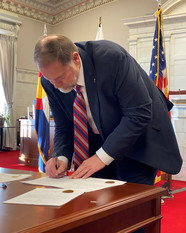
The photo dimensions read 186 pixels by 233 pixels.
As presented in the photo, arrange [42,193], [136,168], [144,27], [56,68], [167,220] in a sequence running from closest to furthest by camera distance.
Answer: [42,193], [56,68], [136,168], [167,220], [144,27]

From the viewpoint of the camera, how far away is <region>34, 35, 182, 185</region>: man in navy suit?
1.47 meters

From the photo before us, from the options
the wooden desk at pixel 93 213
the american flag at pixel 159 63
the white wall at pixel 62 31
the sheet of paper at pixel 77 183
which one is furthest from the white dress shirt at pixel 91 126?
the white wall at pixel 62 31

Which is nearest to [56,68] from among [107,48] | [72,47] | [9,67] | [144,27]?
[72,47]

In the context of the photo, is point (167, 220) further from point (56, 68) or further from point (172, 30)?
point (172, 30)

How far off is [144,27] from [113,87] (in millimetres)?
6628

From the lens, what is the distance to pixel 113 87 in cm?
157

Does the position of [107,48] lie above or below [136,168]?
above

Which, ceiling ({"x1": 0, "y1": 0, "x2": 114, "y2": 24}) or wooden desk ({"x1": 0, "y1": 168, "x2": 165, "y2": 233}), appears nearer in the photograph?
wooden desk ({"x1": 0, "y1": 168, "x2": 165, "y2": 233})

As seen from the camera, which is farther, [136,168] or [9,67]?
[9,67]

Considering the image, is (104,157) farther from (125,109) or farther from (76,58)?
(76,58)

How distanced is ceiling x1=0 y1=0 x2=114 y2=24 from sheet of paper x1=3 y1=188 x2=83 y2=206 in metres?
9.25

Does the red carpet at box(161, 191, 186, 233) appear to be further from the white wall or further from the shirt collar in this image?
the white wall

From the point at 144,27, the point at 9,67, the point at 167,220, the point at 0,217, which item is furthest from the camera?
the point at 9,67

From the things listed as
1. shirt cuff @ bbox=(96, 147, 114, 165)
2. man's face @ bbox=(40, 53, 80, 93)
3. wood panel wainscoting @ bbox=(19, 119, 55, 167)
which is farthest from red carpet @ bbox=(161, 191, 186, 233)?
wood panel wainscoting @ bbox=(19, 119, 55, 167)
